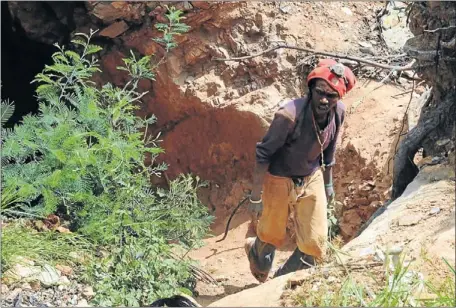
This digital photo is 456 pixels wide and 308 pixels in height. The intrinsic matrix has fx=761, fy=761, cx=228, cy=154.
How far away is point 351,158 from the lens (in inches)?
269

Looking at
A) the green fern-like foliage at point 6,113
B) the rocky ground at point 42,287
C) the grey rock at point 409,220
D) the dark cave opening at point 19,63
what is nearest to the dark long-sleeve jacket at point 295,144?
the grey rock at point 409,220

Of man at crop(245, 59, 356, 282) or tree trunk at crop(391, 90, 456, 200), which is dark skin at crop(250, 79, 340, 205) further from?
tree trunk at crop(391, 90, 456, 200)

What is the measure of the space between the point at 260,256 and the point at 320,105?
1342mm

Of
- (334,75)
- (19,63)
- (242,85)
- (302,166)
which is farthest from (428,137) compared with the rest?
(19,63)

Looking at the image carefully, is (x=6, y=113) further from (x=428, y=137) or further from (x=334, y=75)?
(x=428, y=137)

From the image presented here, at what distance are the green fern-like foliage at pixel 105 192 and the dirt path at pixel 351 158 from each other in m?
0.58

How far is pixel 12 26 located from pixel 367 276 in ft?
21.4

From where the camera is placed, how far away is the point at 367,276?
4051mm

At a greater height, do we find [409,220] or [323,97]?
[323,97]

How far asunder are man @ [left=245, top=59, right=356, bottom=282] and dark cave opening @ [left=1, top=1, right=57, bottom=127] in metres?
4.64

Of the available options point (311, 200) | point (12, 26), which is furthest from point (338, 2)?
point (12, 26)

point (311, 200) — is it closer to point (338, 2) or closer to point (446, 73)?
point (446, 73)

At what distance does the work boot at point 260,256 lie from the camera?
5539 mm

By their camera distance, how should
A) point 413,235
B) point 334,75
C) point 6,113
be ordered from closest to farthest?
point 413,235, point 334,75, point 6,113
